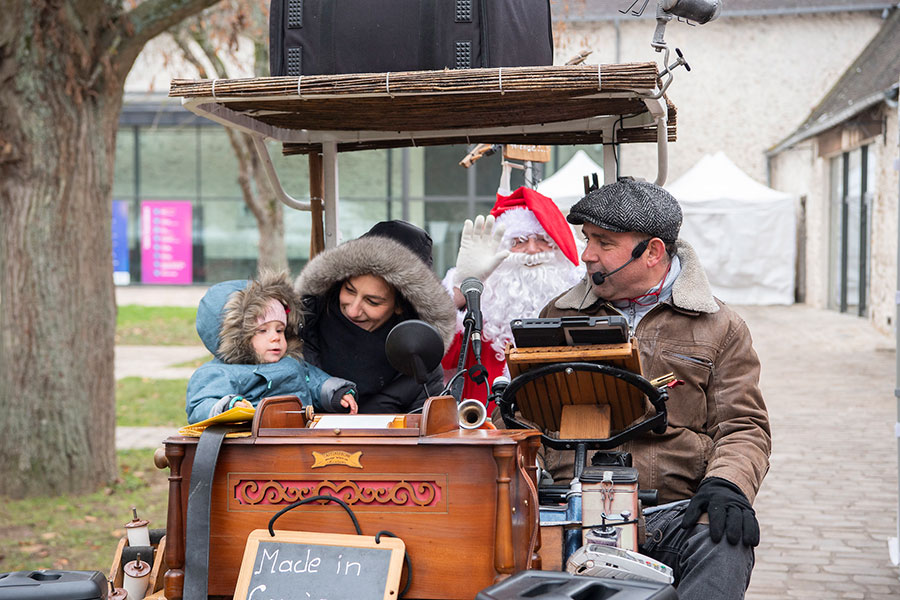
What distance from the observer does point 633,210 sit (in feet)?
10.9

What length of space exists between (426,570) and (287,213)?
87.5 feet

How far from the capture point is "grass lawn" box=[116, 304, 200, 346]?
17.5m

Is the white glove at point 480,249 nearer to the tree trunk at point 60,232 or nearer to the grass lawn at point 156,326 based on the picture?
the tree trunk at point 60,232

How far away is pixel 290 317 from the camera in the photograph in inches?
138

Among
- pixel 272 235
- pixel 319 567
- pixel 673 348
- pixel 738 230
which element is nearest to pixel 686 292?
pixel 673 348

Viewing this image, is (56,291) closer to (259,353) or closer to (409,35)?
(259,353)

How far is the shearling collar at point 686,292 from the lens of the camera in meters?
3.32

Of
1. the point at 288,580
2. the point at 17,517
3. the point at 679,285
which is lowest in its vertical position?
the point at 17,517

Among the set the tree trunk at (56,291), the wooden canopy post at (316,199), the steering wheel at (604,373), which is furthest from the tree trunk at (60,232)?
the steering wheel at (604,373)

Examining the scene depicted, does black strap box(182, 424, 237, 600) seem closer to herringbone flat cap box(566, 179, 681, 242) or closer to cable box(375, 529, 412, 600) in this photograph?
cable box(375, 529, 412, 600)

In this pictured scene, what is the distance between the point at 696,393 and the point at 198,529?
5.40ft

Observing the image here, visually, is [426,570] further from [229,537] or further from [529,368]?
[529,368]

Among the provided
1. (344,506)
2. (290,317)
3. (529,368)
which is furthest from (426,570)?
(290,317)

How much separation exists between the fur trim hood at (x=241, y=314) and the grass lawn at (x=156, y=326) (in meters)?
12.4
